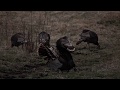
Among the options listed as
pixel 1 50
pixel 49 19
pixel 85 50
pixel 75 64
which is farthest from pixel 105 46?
pixel 1 50

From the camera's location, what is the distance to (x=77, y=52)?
3.29 metres

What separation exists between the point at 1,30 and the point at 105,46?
4.79ft

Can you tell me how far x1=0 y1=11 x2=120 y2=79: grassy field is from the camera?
3262 mm

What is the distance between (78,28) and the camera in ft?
10.9

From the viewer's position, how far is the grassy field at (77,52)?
10.7ft

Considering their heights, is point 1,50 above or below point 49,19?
below
